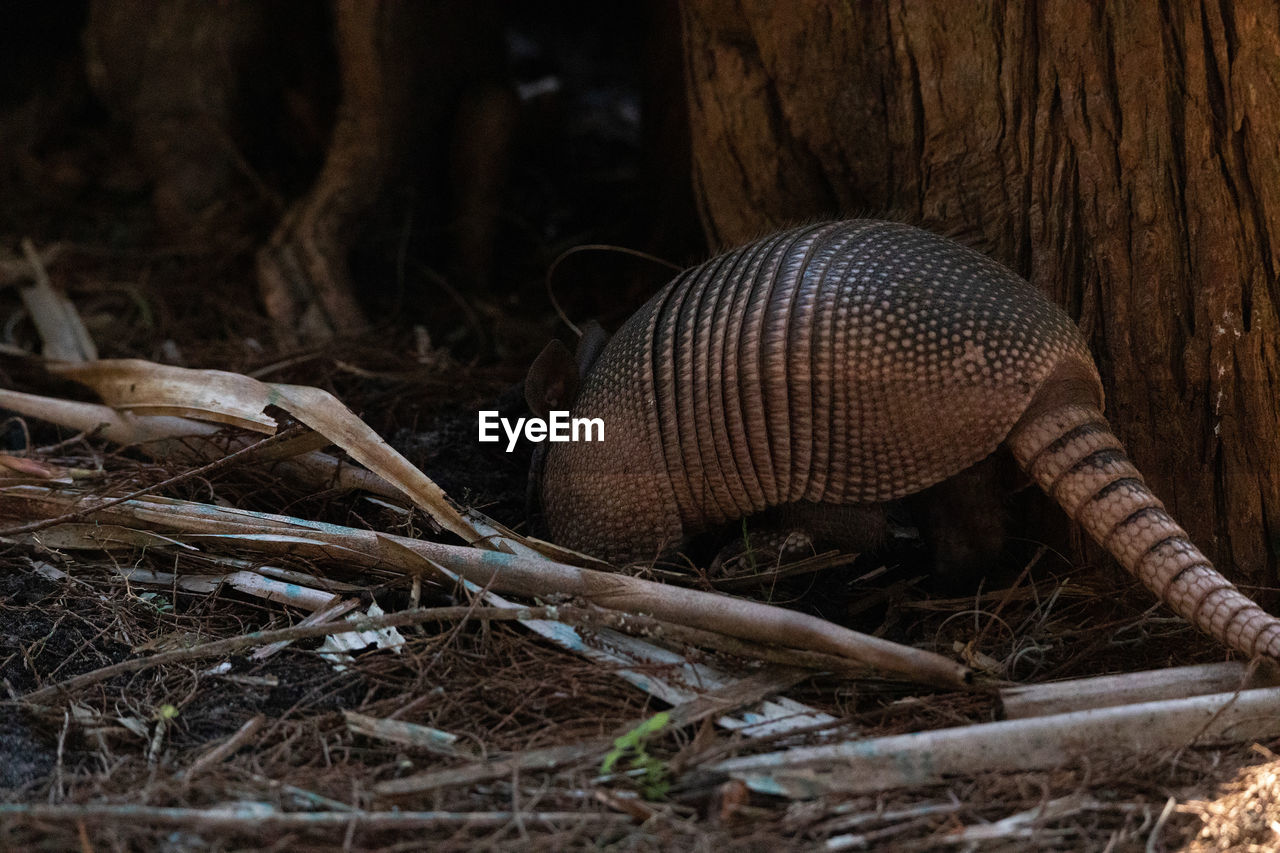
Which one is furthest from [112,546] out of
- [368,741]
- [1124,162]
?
[1124,162]

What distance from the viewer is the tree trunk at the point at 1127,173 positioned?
3436 millimetres

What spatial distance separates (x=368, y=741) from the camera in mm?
2957

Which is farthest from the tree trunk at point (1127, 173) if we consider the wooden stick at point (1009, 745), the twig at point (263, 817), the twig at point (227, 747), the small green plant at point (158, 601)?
the small green plant at point (158, 601)

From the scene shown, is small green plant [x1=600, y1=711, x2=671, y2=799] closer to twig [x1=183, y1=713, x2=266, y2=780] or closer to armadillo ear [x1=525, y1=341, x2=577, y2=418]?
twig [x1=183, y1=713, x2=266, y2=780]

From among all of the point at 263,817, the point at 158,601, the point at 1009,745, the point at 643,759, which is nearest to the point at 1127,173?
the point at 1009,745

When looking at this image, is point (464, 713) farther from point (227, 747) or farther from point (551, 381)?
point (551, 381)

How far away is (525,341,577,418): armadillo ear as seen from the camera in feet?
13.8

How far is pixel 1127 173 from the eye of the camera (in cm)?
360

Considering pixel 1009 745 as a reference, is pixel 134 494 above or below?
above

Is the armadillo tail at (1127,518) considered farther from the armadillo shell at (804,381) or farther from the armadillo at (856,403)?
the armadillo shell at (804,381)

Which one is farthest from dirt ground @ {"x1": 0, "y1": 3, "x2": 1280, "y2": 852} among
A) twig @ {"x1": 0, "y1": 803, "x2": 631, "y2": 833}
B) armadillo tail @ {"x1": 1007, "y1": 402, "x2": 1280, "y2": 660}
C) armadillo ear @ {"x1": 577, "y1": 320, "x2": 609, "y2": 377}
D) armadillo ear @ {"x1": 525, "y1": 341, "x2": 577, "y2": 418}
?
armadillo ear @ {"x1": 577, "y1": 320, "x2": 609, "y2": 377}

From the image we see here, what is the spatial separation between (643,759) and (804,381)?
1.39 meters

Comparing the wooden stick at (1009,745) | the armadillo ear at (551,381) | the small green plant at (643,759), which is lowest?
the wooden stick at (1009,745)

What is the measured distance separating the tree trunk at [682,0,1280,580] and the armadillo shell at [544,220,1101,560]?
355 millimetres
